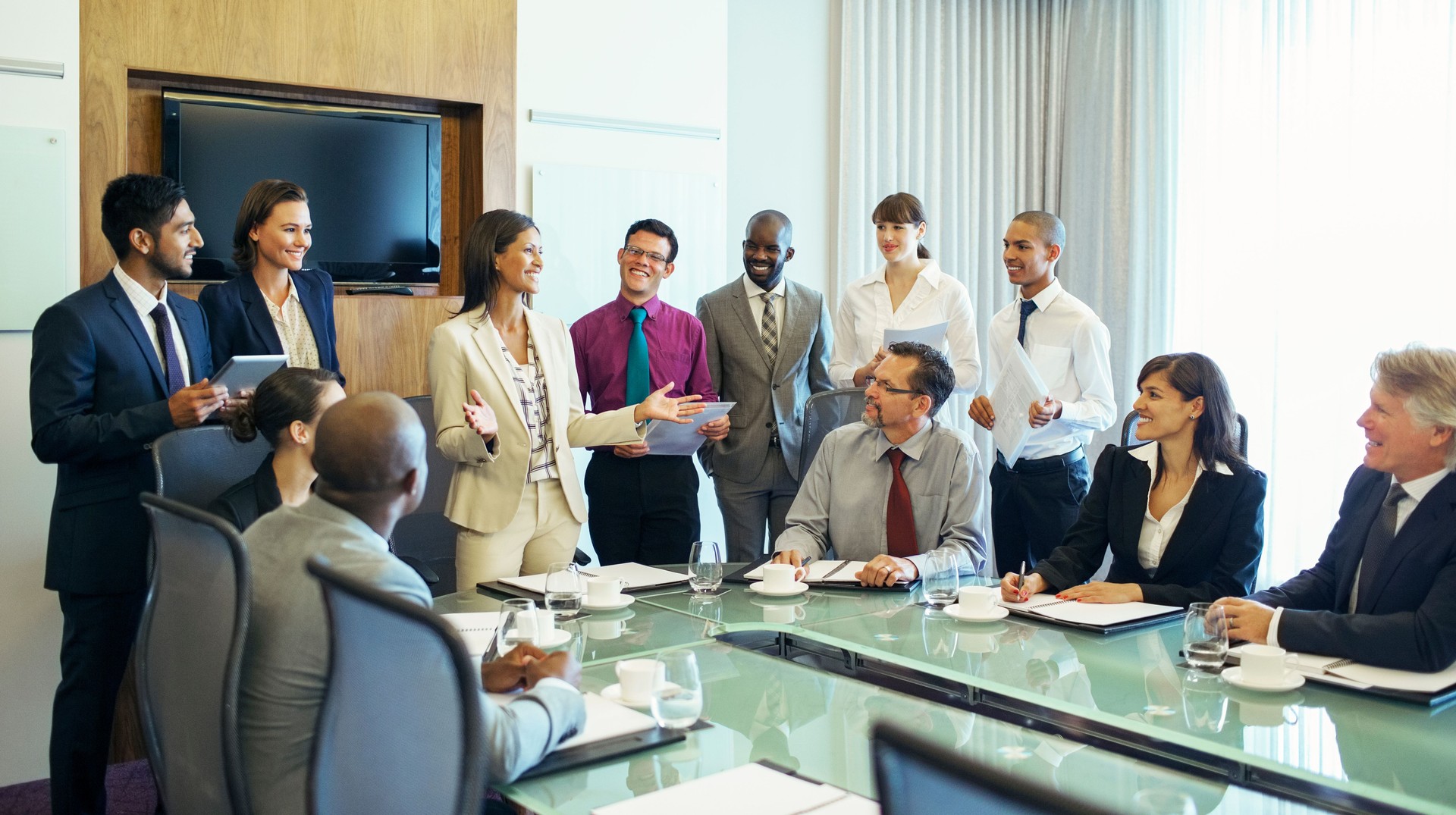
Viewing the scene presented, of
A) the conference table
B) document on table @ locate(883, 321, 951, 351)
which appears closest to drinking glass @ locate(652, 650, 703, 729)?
the conference table

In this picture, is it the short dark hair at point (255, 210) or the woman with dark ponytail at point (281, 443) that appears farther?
the short dark hair at point (255, 210)

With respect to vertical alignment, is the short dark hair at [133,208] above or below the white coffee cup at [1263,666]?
above

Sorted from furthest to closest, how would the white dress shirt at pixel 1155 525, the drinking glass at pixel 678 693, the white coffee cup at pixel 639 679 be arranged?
the white dress shirt at pixel 1155 525 → the white coffee cup at pixel 639 679 → the drinking glass at pixel 678 693

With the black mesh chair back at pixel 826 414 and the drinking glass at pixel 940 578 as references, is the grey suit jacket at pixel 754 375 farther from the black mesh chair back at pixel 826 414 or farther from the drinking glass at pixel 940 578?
the drinking glass at pixel 940 578

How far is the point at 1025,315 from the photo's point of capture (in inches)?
165

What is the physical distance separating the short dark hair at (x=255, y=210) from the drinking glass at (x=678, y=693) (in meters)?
2.26

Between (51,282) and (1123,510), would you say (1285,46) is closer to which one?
(1123,510)

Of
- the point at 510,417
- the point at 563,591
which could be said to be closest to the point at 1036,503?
the point at 510,417

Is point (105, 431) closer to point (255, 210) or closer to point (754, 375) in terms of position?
point (255, 210)

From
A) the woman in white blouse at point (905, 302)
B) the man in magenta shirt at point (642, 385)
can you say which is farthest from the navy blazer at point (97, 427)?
the woman in white blouse at point (905, 302)

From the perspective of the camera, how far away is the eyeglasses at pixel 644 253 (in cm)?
398

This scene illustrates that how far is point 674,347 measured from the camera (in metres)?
4.08

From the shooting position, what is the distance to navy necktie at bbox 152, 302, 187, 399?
3.20 m

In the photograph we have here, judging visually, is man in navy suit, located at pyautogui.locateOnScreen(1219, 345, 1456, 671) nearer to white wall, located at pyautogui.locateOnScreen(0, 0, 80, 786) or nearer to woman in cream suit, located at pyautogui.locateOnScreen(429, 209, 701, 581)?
woman in cream suit, located at pyautogui.locateOnScreen(429, 209, 701, 581)
